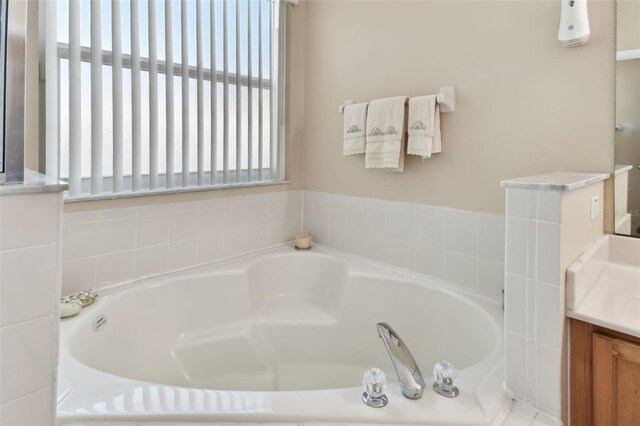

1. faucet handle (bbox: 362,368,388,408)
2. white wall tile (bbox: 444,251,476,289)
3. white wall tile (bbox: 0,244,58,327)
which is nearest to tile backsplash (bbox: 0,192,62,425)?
white wall tile (bbox: 0,244,58,327)

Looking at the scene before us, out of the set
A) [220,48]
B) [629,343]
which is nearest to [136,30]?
[220,48]

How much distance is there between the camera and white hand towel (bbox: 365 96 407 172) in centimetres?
188

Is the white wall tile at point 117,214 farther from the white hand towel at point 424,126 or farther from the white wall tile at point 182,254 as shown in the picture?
the white hand towel at point 424,126

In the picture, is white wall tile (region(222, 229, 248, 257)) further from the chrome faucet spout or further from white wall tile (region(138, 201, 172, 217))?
the chrome faucet spout

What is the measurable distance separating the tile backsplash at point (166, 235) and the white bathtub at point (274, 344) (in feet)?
0.30

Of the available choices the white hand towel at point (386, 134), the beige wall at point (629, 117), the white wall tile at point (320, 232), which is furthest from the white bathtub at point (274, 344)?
the beige wall at point (629, 117)

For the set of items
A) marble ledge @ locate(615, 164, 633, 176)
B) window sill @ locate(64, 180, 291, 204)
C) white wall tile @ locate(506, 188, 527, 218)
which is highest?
marble ledge @ locate(615, 164, 633, 176)

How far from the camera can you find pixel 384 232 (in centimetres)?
210

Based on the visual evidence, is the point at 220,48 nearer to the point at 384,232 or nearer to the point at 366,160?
the point at 366,160

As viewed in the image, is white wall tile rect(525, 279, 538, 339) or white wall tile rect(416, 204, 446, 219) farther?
white wall tile rect(416, 204, 446, 219)

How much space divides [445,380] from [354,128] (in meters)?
1.39

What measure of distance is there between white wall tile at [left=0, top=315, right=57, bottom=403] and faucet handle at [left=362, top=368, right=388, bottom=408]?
718 millimetres

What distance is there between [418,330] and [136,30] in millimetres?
1925

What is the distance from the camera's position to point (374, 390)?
1.01 meters
